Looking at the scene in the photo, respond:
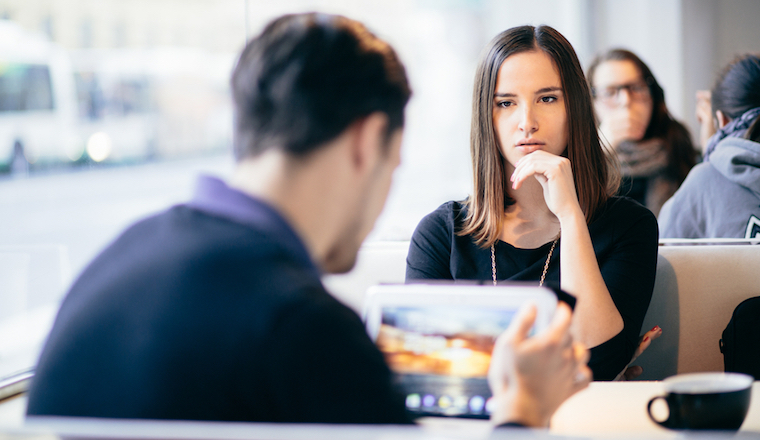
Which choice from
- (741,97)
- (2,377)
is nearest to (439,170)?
(741,97)

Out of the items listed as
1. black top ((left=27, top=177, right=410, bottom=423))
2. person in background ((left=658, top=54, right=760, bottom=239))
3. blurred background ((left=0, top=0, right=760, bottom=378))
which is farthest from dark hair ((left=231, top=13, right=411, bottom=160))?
blurred background ((left=0, top=0, right=760, bottom=378))

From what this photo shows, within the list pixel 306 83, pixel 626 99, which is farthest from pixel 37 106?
pixel 306 83

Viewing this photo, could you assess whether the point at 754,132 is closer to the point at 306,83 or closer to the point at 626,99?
the point at 626,99

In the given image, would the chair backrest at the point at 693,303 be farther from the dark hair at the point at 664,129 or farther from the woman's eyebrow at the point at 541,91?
the dark hair at the point at 664,129

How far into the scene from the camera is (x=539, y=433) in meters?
0.43

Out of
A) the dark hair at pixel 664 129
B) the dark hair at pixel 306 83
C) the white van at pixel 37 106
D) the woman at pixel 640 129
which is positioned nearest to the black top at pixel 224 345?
the dark hair at pixel 306 83

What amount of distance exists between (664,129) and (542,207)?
4.63ft

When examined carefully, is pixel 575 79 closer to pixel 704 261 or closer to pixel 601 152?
pixel 601 152

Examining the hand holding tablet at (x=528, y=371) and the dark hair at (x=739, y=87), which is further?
the dark hair at (x=739, y=87)

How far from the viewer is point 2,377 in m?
1.24

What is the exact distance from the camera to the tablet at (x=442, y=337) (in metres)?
0.62

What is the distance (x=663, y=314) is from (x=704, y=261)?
0.52ft

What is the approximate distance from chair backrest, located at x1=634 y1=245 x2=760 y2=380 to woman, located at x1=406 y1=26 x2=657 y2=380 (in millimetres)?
252

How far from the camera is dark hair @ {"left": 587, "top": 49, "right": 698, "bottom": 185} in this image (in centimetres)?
241
